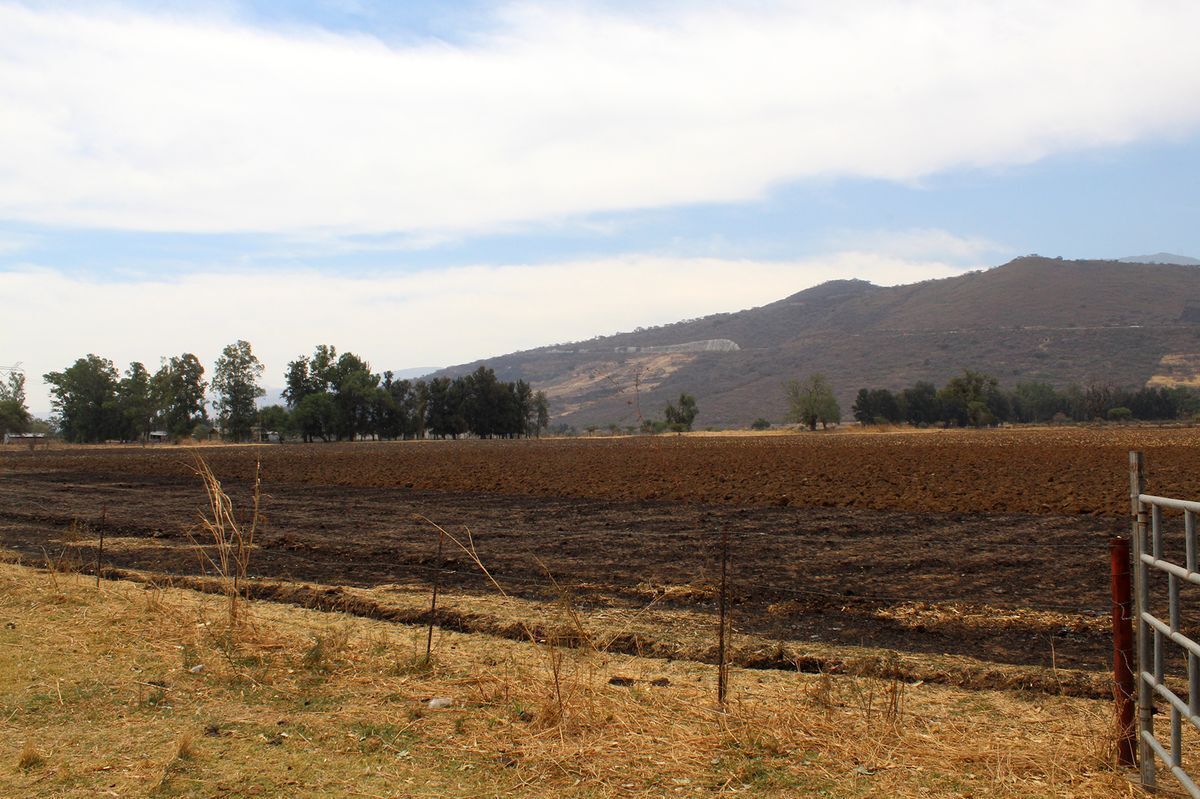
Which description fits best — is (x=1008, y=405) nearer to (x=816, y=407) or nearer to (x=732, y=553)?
(x=816, y=407)

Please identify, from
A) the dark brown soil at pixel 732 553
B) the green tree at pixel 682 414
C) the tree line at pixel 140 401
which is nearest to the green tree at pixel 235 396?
the tree line at pixel 140 401

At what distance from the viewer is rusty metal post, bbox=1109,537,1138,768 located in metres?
5.27

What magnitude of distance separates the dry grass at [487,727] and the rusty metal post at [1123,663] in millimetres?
164

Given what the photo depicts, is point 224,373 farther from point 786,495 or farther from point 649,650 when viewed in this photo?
point 649,650

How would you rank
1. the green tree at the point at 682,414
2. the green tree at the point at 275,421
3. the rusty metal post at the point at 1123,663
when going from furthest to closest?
1. the green tree at the point at 682,414
2. the green tree at the point at 275,421
3. the rusty metal post at the point at 1123,663

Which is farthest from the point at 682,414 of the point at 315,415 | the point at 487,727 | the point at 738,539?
the point at 487,727

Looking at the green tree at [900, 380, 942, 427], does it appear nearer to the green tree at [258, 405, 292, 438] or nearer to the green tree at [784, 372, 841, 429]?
the green tree at [784, 372, 841, 429]

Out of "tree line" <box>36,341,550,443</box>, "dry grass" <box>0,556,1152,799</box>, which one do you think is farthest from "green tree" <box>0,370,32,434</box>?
"dry grass" <box>0,556,1152,799</box>

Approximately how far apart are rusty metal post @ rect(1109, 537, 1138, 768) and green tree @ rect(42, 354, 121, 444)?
399ft

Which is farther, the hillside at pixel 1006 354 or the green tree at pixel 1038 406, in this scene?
the hillside at pixel 1006 354

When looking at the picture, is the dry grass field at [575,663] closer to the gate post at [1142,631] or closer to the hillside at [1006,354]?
the gate post at [1142,631]

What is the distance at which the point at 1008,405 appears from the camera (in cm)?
12175

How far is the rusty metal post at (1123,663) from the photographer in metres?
5.27

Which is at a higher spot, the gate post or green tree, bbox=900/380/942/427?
green tree, bbox=900/380/942/427
